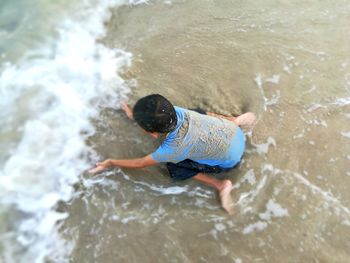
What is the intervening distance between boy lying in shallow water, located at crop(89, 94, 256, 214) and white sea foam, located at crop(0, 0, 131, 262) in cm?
40

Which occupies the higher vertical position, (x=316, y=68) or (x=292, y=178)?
(x=316, y=68)

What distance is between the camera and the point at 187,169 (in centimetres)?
335

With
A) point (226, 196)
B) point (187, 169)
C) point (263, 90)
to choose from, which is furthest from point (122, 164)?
point (263, 90)

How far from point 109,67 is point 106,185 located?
127cm

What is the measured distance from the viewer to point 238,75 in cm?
402

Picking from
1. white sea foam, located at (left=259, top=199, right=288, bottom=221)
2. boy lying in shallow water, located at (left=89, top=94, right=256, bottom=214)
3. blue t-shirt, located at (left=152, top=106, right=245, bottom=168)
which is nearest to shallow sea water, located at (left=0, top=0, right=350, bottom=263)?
white sea foam, located at (left=259, top=199, right=288, bottom=221)

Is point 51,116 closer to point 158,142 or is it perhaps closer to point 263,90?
point 158,142

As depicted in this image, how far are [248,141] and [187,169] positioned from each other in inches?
24.3

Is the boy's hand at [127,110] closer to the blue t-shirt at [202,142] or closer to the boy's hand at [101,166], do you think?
the boy's hand at [101,166]

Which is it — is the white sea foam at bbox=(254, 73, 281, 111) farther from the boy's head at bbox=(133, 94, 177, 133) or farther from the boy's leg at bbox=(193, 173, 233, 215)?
the boy's head at bbox=(133, 94, 177, 133)

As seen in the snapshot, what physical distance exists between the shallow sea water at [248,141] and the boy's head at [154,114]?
835 millimetres

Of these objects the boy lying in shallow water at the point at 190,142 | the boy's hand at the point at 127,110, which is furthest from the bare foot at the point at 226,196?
the boy's hand at the point at 127,110

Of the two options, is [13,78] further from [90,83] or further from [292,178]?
[292,178]

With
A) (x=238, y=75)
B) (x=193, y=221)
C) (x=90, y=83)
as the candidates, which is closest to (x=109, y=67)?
(x=90, y=83)
